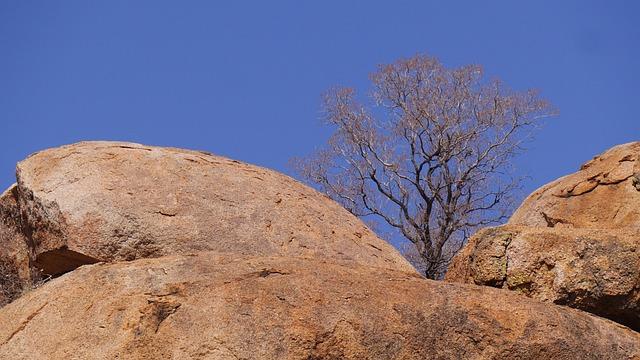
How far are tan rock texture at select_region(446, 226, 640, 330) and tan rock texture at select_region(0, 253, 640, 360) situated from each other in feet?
2.80

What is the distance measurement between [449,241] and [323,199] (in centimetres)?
1144

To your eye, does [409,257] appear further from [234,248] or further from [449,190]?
[234,248]

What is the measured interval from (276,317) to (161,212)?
303 centimetres

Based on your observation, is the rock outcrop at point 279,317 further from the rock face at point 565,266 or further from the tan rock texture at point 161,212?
the tan rock texture at point 161,212

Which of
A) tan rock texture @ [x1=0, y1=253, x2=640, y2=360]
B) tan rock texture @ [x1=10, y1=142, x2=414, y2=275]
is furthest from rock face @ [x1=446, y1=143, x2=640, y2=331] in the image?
tan rock texture @ [x1=10, y1=142, x2=414, y2=275]

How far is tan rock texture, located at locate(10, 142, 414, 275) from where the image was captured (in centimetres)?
752

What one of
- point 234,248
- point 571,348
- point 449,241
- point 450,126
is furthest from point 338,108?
point 571,348

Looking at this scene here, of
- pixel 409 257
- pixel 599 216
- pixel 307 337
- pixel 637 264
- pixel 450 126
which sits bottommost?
pixel 307 337

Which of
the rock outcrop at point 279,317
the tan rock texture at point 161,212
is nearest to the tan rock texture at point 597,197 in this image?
the tan rock texture at point 161,212

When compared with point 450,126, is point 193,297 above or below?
below

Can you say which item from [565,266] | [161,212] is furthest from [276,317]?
[161,212]

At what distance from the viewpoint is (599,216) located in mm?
7805

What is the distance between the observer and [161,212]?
301 inches

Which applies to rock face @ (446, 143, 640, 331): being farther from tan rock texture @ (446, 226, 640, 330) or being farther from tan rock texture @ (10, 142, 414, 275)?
tan rock texture @ (10, 142, 414, 275)
